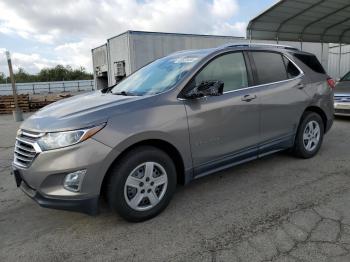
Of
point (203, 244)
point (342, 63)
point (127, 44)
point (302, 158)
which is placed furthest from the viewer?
point (342, 63)

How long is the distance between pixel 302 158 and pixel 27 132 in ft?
13.2

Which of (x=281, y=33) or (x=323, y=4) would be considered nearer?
(x=323, y=4)

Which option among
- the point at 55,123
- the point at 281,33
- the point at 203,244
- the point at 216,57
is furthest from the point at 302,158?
the point at 281,33

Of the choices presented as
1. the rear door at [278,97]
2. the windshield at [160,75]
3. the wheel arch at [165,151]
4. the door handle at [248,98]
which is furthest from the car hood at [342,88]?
the wheel arch at [165,151]

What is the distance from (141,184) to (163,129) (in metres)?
0.60

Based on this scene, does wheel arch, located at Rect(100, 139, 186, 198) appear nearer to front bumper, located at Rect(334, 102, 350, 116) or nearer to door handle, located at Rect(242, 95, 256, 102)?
door handle, located at Rect(242, 95, 256, 102)

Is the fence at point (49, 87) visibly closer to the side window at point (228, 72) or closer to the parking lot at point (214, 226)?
the side window at point (228, 72)

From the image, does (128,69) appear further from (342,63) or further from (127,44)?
(342,63)

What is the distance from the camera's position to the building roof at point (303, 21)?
12234 mm

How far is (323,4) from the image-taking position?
40.2ft

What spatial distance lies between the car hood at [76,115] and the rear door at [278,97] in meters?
1.83

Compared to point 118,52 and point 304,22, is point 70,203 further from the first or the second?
point 304,22

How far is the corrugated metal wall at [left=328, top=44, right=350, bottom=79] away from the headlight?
2213cm

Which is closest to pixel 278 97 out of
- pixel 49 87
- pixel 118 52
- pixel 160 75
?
pixel 160 75
